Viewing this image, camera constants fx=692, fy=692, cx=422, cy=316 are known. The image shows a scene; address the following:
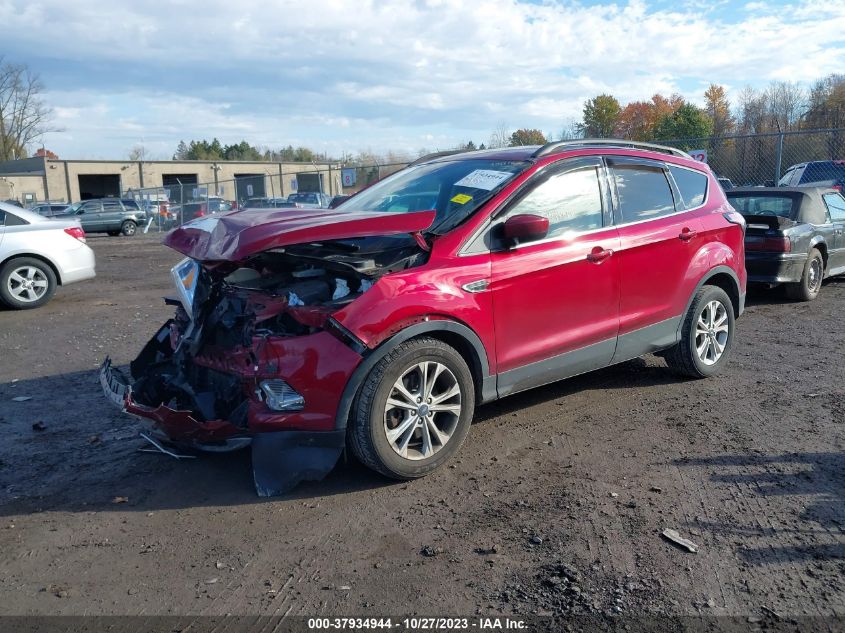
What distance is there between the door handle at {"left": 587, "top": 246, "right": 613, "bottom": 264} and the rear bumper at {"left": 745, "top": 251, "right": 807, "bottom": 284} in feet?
17.6

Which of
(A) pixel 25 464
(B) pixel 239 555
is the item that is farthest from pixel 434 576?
(A) pixel 25 464

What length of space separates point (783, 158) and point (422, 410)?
17.3 m

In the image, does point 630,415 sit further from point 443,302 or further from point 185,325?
point 185,325

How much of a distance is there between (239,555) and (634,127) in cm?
5213

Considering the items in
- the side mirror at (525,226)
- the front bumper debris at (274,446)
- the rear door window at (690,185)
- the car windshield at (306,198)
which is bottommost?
the front bumper debris at (274,446)

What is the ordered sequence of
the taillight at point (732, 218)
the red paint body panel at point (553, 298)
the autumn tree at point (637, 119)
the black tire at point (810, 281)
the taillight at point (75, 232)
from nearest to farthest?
the red paint body panel at point (553, 298), the taillight at point (732, 218), the black tire at point (810, 281), the taillight at point (75, 232), the autumn tree at point (637, 119)

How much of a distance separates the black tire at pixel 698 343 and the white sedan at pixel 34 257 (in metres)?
8.66

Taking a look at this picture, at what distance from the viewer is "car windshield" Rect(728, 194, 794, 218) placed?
9.63 meters

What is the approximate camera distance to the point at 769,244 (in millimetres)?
9125

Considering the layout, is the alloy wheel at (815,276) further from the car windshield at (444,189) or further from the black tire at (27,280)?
the black tire at (27,280)

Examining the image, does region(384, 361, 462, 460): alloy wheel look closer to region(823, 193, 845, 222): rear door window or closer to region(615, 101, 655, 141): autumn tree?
region(823, 193, 845, 222): rear door window

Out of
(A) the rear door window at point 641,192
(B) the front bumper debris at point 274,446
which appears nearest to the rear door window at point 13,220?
(B) the front bumper debris at point 274,446

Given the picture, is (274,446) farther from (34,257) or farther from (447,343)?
(34,257)

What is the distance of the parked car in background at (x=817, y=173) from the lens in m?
16.5
